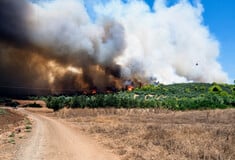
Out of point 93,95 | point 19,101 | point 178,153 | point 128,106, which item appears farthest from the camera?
point 19,101

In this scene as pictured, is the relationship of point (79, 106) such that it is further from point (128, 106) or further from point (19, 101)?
point (19, 101)

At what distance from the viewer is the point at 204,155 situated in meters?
15.8

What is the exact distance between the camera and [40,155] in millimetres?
17609

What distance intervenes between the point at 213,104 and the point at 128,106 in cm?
2436

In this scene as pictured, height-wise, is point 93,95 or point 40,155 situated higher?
point 93,95

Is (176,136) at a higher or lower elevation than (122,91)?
lower

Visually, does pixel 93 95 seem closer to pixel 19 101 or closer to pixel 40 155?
pixel 19 101

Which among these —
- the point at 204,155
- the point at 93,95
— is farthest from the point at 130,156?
the point at 93,95

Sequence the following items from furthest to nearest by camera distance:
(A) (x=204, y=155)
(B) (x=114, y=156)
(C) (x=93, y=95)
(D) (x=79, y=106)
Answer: (C) (x=93, y=95) → (D) (x=79, y=106) → (B) (x=114, y=156) → (A) (x=204, y=155)

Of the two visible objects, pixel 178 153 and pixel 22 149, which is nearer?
pixel 178 153

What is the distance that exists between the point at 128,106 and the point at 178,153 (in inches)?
2796

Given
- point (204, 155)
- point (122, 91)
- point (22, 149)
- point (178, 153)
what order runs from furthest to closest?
point (122, 91) < point (22, 149) < point (178, 153) < point (204, 155)

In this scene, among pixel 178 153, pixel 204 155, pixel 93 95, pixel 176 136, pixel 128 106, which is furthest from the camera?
pixel 93 95

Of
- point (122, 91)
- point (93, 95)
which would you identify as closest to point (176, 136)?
point (93, 95)
